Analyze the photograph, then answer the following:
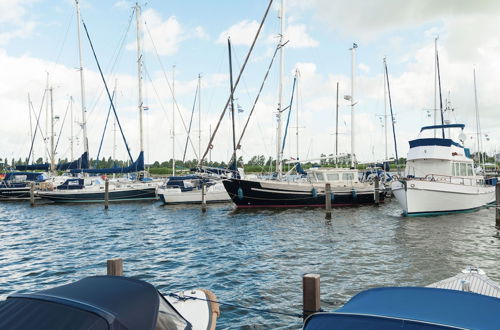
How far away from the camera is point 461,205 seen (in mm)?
26234

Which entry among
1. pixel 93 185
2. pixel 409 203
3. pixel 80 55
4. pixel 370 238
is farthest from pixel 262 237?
pixel 80 55

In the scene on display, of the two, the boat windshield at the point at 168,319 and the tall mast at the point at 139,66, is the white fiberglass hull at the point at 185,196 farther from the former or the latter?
the boat windshield at the point at 168,319

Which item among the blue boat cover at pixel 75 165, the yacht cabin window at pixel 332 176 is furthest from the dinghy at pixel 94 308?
the blue boat cover at pixel 75 165

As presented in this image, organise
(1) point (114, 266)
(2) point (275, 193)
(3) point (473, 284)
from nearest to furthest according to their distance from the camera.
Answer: (1) point (114, 266)
(3) point (473, 284)
(2) point (275, 193)

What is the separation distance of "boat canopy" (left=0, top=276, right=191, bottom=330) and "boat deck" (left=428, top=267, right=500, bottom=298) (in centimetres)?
538

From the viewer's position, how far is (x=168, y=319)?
558 centimetres

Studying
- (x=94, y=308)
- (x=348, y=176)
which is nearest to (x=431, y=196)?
(x=348, y=176)

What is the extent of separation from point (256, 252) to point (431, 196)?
14.4 metres

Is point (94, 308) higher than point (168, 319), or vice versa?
point (94, 308)

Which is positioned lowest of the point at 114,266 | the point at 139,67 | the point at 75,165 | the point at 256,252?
the point at 256,252

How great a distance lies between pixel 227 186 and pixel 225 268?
685 inches

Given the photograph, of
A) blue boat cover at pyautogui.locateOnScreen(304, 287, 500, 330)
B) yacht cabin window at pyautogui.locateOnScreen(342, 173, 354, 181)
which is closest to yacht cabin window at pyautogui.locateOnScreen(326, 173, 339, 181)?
yacht cabin window at pyautogui.locateOnScreen(342, 173, 354, 181)

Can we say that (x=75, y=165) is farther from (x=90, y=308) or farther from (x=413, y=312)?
(x=413, y=312)

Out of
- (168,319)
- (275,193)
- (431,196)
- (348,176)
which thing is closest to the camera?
(168,319)
